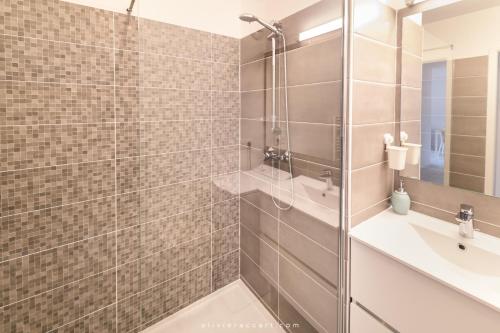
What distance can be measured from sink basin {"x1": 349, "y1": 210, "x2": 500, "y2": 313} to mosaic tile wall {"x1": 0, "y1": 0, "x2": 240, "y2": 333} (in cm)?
94

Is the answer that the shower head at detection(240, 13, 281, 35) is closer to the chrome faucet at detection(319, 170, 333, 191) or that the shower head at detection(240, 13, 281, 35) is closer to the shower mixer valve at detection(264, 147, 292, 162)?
the shower mixer valve at detection(264, 147, 292, 162)

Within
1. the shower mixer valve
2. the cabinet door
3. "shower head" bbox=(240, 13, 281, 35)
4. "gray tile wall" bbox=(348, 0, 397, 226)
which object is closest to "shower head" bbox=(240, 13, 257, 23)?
"shower head" bbox=(240, 13, 281, 35)

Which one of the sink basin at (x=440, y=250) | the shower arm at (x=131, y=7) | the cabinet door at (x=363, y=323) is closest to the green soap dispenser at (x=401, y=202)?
the sink basin at (x=440, y=250)

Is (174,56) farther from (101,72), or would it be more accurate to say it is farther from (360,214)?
(360,214)

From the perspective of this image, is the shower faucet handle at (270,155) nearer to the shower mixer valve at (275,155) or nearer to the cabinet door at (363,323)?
the shower mixer valve at (275,155)

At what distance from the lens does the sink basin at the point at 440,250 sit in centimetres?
84

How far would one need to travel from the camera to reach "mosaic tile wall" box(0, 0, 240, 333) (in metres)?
1.14

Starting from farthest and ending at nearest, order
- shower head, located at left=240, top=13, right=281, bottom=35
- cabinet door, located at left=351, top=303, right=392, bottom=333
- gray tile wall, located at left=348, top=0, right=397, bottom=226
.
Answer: shower head, located at left=240, top=13, right=281, bottom=35 < gray tile wall, located at left=348, top=0, right=397, bottom=226 < cabinet door, located at left=351, top=303, right=392, bottom=333

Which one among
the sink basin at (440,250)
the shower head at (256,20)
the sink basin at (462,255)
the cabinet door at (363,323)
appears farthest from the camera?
the shower head at (256,20)

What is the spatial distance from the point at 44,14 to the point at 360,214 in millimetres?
1754

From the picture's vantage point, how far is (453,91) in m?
1.19

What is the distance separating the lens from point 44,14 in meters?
1.14

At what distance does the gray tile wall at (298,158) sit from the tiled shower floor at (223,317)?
8cm

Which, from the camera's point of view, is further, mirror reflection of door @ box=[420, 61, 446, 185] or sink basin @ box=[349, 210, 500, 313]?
mirror reflection of door @ box=[420, 61, 446, 185]
